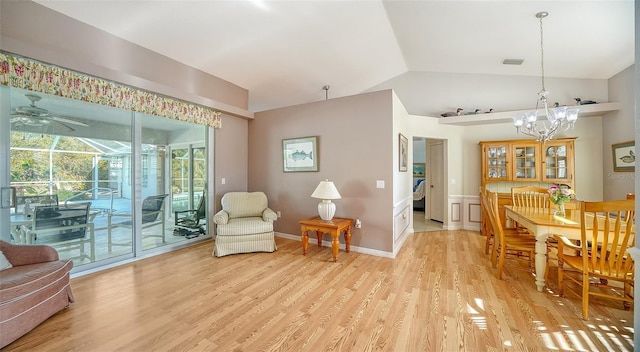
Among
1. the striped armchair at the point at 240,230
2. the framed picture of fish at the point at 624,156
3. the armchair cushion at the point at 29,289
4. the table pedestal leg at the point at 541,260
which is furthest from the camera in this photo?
the framed picture of fish at the point at 624,156

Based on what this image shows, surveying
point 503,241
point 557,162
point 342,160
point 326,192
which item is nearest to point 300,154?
point 342,160

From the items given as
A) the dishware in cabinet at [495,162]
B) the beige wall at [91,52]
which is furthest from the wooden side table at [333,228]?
the dishware in cabinet at [495,162]

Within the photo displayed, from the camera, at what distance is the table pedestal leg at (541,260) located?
2.31 metres

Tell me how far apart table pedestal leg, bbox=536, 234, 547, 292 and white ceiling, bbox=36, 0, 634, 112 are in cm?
266

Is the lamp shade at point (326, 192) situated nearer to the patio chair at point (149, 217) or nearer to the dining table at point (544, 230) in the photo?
the dining table at point (544, 230)

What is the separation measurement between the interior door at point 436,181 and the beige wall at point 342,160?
266cm

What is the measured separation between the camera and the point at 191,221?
13.0ft

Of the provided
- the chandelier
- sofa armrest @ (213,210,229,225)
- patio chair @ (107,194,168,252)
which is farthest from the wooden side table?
the chandelier

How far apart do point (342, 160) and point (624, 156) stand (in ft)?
14.5

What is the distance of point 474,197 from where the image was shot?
4895mm

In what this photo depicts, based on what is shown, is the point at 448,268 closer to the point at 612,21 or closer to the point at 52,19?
the point at 612,21

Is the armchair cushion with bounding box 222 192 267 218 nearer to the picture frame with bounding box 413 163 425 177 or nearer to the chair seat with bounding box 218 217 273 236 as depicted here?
the chair seat with bounding box 218 217 273 236

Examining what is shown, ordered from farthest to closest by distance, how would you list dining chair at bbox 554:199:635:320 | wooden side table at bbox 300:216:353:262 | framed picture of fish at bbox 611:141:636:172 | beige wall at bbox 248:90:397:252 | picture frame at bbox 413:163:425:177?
picture frame at bbox 413:163:425:177 < framed picture of fish at bbox 611:141:636:172 < beige wall at bbox 248:90:397:252 < wooden side table at bbox 300:216:353:262 < dining chair at bbox 554:199:635:320

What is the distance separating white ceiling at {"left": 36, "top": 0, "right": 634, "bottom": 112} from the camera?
2.71m
